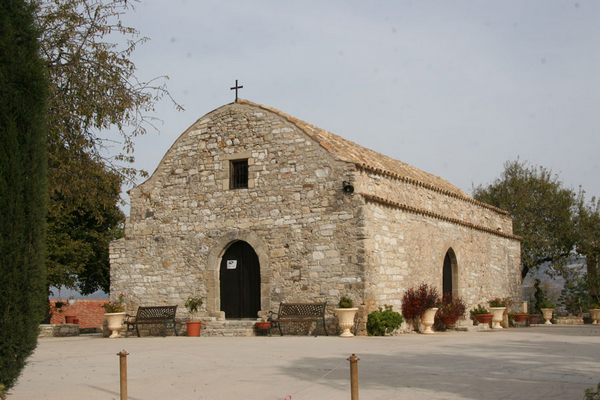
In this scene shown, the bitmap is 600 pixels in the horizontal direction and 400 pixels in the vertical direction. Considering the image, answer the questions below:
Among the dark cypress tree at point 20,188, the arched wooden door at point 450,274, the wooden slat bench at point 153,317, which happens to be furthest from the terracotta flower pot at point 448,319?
Answer: the dark cypress tree at point 20,188

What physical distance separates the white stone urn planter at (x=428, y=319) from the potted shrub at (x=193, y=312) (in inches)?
221

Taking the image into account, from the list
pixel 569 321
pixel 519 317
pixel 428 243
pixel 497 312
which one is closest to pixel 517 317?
pixel 519 317

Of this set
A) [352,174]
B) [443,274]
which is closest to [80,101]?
[352,174]

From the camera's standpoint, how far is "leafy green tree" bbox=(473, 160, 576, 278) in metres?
29.1

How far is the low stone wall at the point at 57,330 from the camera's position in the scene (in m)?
19.6

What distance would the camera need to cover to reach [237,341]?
1378 cm

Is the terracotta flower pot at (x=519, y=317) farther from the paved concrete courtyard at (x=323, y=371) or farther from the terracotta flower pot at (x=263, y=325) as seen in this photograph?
the terracotta flower pot at (x=263, y=325)

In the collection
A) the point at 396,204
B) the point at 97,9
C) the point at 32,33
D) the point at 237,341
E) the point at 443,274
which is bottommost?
the point at 237,341

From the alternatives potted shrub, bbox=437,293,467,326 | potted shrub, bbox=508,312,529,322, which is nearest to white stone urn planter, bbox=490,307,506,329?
potted shrub, bbox=508,312,529,322

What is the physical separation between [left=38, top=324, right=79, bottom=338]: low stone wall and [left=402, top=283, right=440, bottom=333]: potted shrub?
10.7 m

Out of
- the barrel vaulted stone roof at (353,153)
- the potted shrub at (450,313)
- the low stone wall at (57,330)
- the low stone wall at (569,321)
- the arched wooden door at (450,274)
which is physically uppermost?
the barrel vaulted stone roof at (353,153)

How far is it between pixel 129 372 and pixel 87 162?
3.64 m

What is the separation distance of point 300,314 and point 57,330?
8.82 m

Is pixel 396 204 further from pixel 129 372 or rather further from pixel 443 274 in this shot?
pixel 129 372
